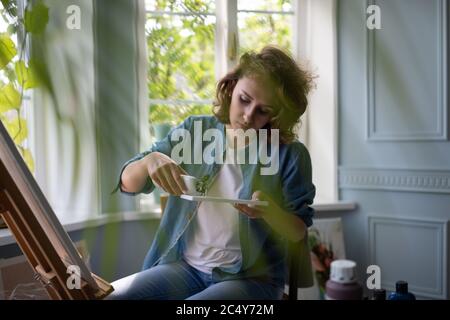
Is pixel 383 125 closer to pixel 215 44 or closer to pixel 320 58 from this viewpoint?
pixel 320 58

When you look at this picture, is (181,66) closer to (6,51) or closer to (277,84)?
(277,84)

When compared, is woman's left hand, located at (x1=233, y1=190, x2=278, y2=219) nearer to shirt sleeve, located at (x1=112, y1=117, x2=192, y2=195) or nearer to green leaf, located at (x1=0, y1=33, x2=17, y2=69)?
shirt sleeve, located at (x1=112, y1=117, x2=192, y2=195)

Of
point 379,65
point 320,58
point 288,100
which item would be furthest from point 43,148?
point 379,65

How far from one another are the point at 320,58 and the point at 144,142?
407 mm

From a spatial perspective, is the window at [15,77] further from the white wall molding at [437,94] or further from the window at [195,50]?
the white wall molding at [437,94]

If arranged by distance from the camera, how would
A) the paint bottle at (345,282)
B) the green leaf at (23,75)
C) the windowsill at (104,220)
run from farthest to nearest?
the paint bottle at (345,282) < the windowsill at (104,220) < the green leaf at (23,75)

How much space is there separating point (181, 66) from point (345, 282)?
1.97 feet

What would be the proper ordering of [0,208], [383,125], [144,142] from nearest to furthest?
[0,208]
[144,142]
[383,125]

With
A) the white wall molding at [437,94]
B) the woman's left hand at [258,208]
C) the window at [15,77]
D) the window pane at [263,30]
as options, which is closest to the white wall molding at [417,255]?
the white wall molding at [437,94]

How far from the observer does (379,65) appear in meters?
0.84

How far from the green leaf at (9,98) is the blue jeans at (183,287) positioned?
1.21 feet

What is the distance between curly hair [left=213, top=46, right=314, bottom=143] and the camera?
0.73 m

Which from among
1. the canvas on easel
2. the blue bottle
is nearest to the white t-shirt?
the canvas on easel

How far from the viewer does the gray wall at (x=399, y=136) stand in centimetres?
79
